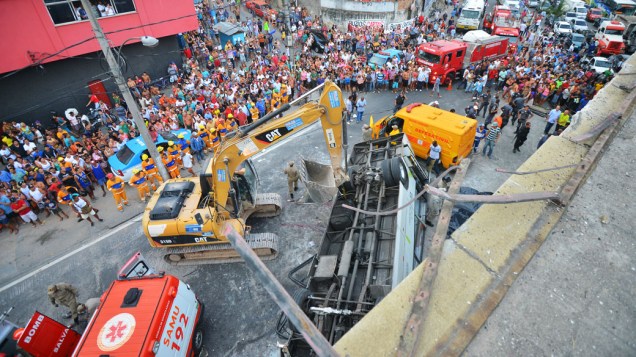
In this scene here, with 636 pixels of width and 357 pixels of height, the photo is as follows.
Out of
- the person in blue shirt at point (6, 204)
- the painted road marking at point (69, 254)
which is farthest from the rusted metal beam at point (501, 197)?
the person in blue shirt at point (6, 204)

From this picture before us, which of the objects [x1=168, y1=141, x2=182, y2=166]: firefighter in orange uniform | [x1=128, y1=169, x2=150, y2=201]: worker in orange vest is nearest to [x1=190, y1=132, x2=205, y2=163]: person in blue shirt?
[x1=168, y1=141, x2=182, y2=166]: firefighter in orange uniform

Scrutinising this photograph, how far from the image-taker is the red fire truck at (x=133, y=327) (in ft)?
19.1

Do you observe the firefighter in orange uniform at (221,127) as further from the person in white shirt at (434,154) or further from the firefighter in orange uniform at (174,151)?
the person in white shirt at (434,154)

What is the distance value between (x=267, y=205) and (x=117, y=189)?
5767mm

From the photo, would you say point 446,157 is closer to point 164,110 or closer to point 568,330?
point 568,330

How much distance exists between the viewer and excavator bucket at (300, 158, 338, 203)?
11.1 meters

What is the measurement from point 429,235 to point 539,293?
748 cm

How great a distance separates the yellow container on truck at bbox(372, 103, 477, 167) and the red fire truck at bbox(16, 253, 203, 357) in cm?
1001

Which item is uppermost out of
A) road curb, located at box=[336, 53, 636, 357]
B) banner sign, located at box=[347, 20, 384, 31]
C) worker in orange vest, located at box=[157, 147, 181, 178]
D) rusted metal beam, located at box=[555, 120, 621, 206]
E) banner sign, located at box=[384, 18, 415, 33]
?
rusted metal beam, located at box=[555, 120, 621, 206]

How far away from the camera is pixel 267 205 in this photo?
439 inches

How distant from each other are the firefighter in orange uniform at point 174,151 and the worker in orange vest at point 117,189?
7.04 feet

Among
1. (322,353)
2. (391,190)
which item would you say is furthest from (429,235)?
(322,353)

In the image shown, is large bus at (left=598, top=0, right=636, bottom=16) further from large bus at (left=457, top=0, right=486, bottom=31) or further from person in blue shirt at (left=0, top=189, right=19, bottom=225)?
person in blue shirt at (left=0, top=189, right=19, bottom=225)

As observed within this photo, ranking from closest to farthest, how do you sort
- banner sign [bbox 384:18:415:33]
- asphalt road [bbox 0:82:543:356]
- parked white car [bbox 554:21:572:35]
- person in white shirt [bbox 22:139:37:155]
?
asphalt road [bbox 0:82:543:356], person in white shirt [bbox 22:139:37:155], parked white car [bbox 554:21:572:35], banner sign [bbox 384:18:415:33]
